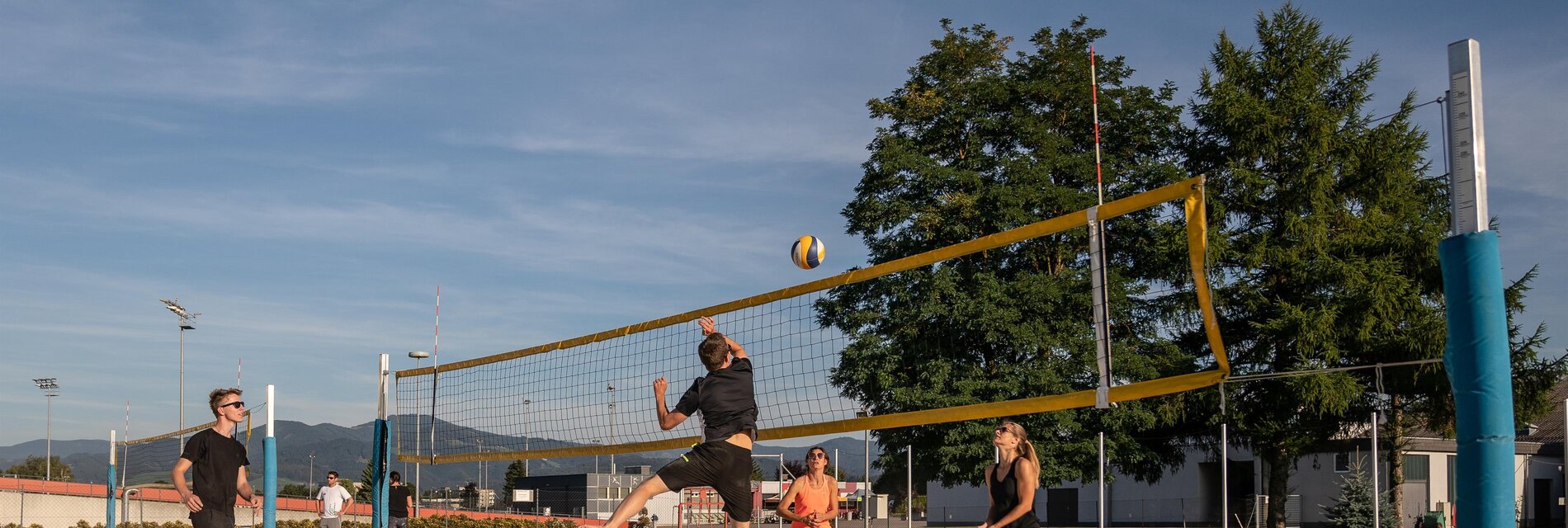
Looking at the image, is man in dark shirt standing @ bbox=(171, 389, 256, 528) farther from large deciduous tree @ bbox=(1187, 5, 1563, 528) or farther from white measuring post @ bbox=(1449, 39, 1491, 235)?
large deciduous tree @ bbox=(1187, 5, 1563, 528)

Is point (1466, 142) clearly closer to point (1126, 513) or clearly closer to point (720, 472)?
point (720, 472)

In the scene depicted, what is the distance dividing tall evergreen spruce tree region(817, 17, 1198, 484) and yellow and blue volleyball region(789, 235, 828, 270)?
489 inches

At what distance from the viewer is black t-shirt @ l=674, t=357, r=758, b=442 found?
7.67 m

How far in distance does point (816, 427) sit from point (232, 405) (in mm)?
4483

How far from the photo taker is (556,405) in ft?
48.4

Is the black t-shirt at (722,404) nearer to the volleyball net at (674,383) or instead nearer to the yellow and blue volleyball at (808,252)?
the volleyball net at (674,383)

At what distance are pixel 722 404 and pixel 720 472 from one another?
0.39m

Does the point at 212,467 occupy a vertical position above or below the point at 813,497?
above

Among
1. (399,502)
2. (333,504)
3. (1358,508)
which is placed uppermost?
(333,504)

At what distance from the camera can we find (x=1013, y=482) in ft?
24.8

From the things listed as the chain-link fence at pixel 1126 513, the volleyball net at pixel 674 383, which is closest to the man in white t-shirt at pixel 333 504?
the volleyball net at pixel 674 383

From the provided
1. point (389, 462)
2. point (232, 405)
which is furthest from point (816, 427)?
point (389, 462)

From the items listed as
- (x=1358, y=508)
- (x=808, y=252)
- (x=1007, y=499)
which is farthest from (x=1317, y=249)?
(x=1007, y=499)

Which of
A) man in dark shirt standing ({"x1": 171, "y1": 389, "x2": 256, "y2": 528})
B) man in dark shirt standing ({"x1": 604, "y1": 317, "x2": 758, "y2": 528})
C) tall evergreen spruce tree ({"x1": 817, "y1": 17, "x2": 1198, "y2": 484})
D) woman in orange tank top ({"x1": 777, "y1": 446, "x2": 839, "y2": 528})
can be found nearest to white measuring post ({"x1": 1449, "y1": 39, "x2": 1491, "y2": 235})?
man in dark shirt standing ({"x1": 604, "y1": 317, "x2": 758, "y2": 528})
